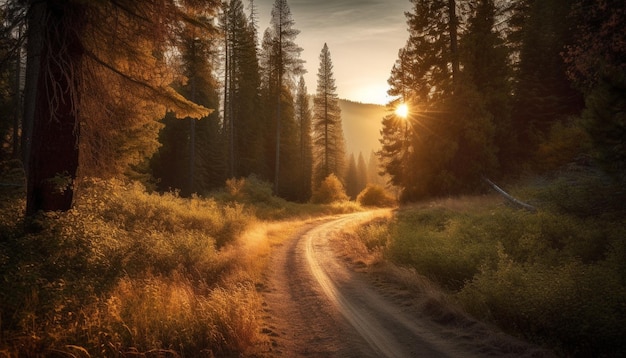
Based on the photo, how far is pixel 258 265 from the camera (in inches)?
423

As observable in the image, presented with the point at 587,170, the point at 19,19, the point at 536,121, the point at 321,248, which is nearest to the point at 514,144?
the point at 536,121

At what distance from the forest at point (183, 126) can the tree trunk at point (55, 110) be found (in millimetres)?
27

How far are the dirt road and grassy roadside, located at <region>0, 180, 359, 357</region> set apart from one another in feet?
2.12

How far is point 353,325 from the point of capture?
660 centimetres

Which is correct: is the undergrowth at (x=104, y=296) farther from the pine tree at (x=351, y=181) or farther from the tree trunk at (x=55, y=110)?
the pine tree at (x=351, y=181)

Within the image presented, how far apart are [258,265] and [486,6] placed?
71.4ft

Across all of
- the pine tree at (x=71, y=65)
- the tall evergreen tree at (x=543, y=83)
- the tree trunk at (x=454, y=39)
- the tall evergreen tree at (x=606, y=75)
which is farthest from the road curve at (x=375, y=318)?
the tall evergreen tree at (x=543, y=83)

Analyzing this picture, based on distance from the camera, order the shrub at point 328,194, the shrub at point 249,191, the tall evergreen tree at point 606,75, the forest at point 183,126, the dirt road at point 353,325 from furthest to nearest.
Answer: the shrub at point 328,194 < the shrub at point 249,191 < the tall evergreen tree at point 606,75 < the forest at point 183,126 < the dirt road at point 353,325

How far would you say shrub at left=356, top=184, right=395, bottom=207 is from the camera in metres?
37.8

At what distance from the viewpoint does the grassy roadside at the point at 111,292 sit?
436 cm

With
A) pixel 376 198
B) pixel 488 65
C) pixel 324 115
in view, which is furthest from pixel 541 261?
pixel 324 115

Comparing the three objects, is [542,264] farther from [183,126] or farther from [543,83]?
[183,126]

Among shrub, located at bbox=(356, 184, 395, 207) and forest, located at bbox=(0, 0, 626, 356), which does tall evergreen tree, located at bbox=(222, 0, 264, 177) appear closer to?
forest, located at bbox=(0, 0, 626, 356)

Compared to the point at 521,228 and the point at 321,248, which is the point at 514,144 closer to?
the point at 521,228
